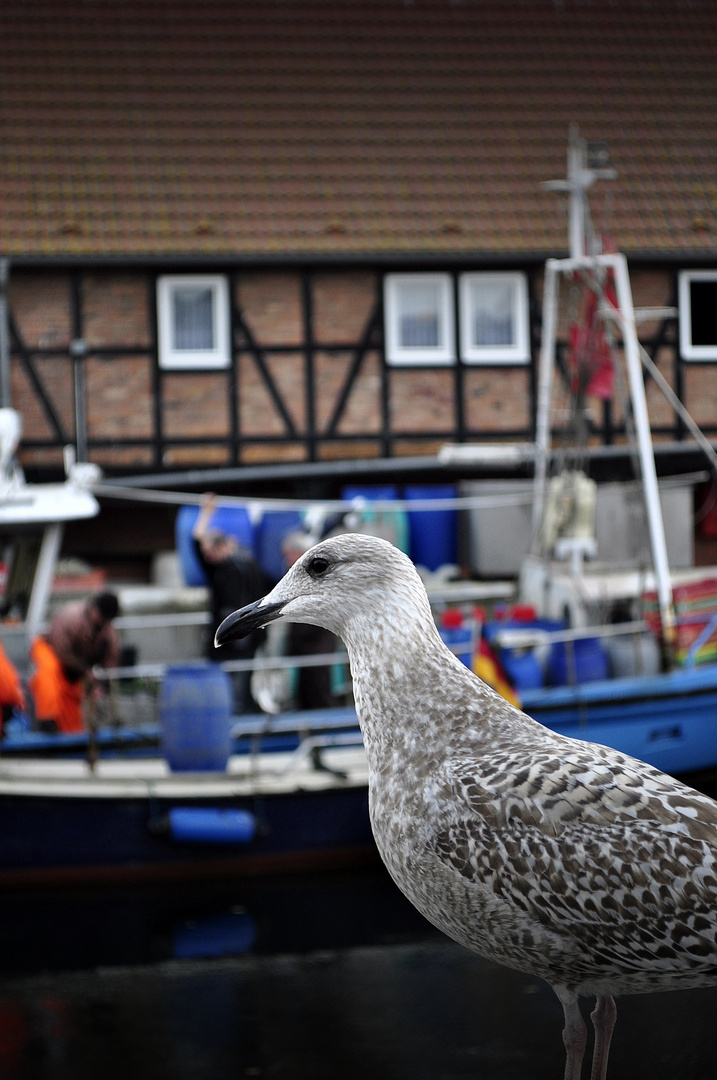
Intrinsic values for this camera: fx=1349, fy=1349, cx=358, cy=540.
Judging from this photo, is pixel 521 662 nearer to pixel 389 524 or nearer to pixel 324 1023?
pixel 389 524

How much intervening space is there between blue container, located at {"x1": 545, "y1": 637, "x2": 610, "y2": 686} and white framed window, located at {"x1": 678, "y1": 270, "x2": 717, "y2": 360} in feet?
24.8

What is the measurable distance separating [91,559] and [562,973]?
12727 mm

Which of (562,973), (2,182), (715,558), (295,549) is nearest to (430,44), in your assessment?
(2,182)

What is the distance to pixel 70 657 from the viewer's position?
8.55 metres

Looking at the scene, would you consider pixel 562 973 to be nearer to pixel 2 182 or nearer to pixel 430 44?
pixel 2 182

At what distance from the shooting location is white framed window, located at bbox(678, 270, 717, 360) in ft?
53.7

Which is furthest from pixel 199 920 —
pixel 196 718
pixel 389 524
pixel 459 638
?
pixel 389 524

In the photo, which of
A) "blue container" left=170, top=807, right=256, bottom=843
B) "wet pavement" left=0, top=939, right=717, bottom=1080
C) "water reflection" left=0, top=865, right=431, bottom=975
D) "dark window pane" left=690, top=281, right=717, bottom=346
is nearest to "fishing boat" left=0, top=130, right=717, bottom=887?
"blue container" left=170, top=807, right=256, bottom=843

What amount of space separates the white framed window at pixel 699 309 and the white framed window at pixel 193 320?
555cm

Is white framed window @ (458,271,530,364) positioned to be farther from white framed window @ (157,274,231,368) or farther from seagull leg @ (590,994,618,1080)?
seagull leg @ (590,994,618,1080)

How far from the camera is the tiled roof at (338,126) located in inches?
608

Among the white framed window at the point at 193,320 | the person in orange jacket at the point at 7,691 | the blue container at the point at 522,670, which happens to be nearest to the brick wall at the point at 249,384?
the white framed window at the point at 193,320

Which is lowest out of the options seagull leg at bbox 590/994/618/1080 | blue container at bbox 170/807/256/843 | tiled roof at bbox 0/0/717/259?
blue container at bbox 170/807/256/843

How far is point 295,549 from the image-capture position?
10234 mm
